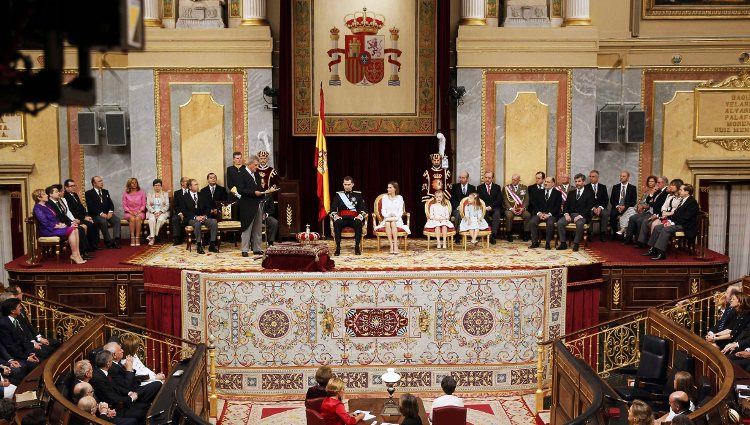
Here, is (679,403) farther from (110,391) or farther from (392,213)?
(392,213)

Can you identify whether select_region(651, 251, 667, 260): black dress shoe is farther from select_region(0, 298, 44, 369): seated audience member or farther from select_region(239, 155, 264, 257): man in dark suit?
select_region(0, 298, 44, 369): seated audience member

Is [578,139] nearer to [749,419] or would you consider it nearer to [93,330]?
[749,419]

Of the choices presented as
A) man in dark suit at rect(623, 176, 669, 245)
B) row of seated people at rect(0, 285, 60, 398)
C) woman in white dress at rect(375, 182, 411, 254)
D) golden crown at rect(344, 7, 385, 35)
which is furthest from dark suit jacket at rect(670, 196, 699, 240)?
row of seated people at rect(0, 285, 60, 398)

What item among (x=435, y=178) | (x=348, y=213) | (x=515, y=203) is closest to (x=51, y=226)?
(x=348, y=213)

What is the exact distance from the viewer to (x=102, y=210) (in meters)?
15.5

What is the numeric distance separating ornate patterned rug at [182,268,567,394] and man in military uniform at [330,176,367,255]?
1.86 m

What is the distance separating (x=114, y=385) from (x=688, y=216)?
907 cm

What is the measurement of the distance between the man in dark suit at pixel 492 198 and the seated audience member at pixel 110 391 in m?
7.53

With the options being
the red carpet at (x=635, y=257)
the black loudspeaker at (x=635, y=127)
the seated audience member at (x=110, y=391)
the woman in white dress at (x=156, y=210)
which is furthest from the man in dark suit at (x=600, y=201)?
the seated audience member at (x=110, y=391)

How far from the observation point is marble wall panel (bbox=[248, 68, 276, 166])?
16219mm

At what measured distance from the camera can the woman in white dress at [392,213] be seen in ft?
48.1

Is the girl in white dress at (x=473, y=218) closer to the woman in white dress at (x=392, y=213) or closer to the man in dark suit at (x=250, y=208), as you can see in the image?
the woman in white dress at (x=392, y=213)

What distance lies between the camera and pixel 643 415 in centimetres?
771

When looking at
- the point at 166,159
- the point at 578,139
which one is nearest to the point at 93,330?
Result: the point at 166,159
